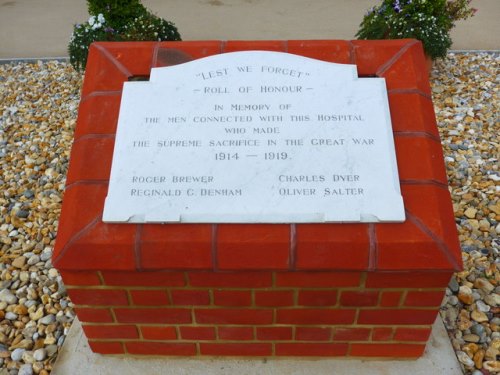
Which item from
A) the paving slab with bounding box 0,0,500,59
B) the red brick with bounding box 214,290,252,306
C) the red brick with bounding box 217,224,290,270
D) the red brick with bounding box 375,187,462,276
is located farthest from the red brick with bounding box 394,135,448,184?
the paving slab with bounding box 0,0,500,59

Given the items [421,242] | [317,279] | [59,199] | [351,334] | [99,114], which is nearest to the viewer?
[421,242]

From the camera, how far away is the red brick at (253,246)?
1381 millimetres

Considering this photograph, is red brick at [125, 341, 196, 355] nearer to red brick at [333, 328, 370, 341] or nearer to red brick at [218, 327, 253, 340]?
red brick at [218, 327, 253, 340]

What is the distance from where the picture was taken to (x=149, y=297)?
157 cm

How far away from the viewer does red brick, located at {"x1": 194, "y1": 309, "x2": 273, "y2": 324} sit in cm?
162

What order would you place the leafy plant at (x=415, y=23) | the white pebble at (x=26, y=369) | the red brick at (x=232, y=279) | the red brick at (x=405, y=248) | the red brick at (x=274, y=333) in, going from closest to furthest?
the red brick at (x=405, y=248) → the red brick at (x=232, y=279) → the red brick at (x=274, y=333) → the white pebble at (x=26, y=369) → the leafy plant at (x=415, y=23)

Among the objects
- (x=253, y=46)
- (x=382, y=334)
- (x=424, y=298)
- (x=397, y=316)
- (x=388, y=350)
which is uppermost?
(x=253, y=46)

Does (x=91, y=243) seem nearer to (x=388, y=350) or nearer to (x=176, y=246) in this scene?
(x=176, y=246)

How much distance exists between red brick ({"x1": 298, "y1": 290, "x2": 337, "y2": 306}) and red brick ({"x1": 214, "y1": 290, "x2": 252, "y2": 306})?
0.18 meters

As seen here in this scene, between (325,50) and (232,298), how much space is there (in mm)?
964

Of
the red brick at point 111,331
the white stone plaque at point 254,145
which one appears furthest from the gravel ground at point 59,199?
the white stone plaque at point 254,145

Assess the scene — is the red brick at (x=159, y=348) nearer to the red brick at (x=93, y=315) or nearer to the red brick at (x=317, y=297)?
the red brick at (x=93, y=315)

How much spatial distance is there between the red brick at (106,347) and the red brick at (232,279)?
0.51 m

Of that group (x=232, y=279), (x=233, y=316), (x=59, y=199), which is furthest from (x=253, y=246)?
(x=59, y=199)
